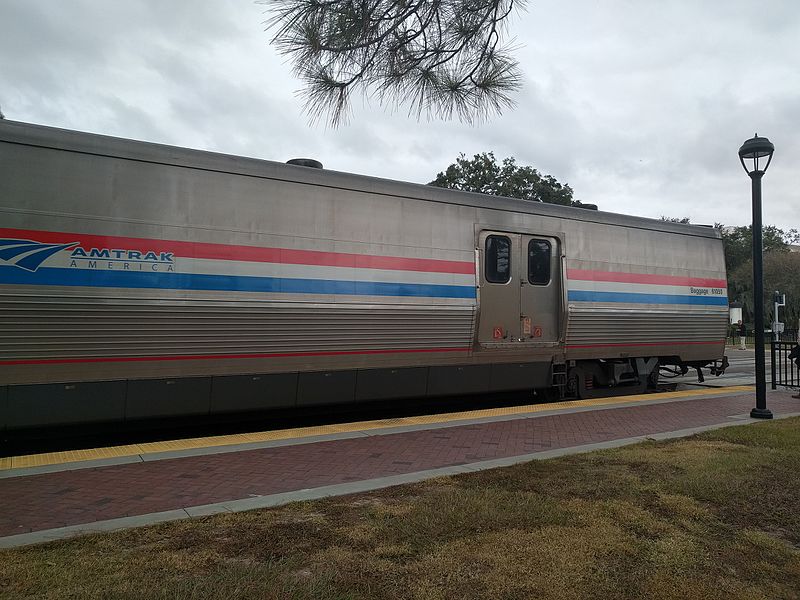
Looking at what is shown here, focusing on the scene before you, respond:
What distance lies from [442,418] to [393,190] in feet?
10.8

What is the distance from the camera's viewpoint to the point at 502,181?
33906 mm

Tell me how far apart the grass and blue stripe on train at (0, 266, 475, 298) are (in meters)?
3.23

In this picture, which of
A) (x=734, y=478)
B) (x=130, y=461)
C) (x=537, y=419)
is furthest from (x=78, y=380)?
(x=734, y=478)

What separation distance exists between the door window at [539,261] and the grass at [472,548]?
15.6 ft

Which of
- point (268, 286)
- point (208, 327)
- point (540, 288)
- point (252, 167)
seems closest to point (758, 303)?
point (540, 288)

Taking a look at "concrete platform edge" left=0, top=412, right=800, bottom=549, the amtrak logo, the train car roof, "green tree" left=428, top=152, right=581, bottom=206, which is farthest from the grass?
"green tree" left=428, top=152, right=581, bottom=206

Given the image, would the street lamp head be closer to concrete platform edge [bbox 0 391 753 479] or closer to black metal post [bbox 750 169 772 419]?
black metal post [bbox 750 169 772 419]

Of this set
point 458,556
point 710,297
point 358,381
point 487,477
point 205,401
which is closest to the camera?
point 458,556

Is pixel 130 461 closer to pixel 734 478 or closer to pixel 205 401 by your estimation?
pixel 205 401

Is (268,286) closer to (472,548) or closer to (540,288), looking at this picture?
(472,548)

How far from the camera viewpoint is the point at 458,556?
3.62 m

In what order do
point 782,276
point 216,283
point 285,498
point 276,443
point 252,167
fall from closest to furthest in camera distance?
point 285,498 < point 276,443 < point 216,283 < point 252,167 < point 782,276

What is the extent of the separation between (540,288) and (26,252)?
7.13 meters

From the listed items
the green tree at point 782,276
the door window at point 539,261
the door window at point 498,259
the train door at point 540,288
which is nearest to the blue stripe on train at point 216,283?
the door window at point 498,259
